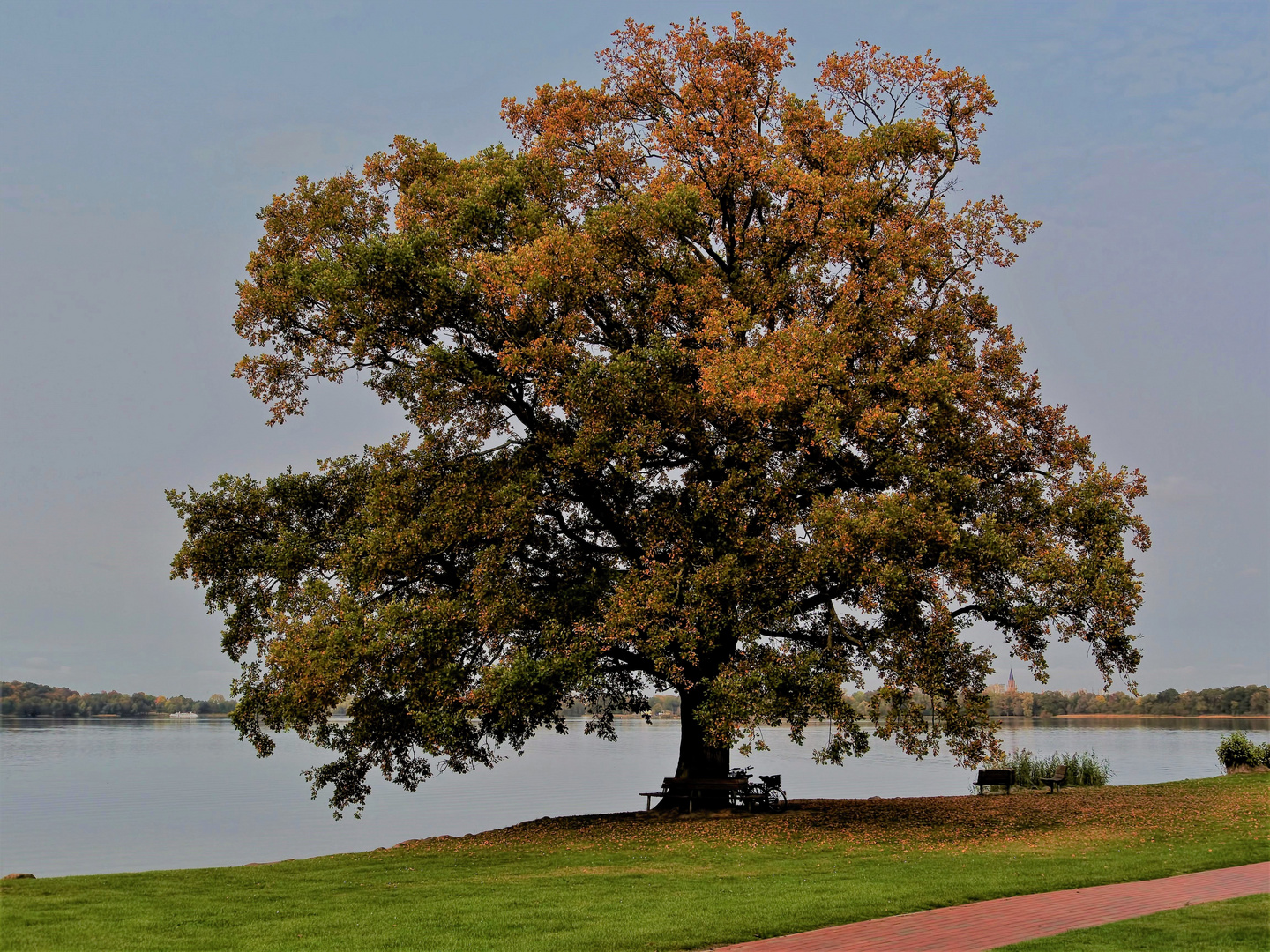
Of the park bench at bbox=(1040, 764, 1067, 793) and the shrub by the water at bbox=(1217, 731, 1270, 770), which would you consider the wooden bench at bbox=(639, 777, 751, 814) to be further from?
the shrub by the water at bbox=(1217, 731, 1270, 770)

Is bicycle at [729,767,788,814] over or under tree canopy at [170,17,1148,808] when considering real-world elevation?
under

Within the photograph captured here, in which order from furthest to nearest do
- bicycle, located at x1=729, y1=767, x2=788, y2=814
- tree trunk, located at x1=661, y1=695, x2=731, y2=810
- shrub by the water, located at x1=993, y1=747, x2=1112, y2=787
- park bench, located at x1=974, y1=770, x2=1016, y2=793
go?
shrub by the water, located at x1=993, y1=747, x2=1112, y2=787 < park bench, located at x1=974, y1=770, x2=1016, y2=793 < tree trunk, located at x1=661, y1=695, x2=731, y2=810 < bicycle, located at x1=729, y1=767, x2=788, y2=814

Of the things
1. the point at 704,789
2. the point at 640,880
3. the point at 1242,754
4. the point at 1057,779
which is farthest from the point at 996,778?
the point at 640,880

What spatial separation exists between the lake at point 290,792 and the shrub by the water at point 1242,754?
3.33 meters

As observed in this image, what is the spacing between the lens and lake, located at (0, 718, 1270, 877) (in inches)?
1022

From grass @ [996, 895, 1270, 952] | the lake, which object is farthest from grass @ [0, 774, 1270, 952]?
the lake

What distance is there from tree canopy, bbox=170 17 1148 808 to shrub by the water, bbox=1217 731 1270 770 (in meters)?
13.1

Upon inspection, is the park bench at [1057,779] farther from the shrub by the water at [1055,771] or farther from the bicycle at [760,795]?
the bicycle at [760,795]

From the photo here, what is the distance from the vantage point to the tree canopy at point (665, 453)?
18.7m

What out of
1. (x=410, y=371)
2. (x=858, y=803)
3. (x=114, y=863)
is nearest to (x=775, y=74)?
(x=410, y=371)

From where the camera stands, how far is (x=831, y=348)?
1959 cm

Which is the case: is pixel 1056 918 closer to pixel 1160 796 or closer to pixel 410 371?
pixel 1160 796

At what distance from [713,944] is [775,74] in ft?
62.7

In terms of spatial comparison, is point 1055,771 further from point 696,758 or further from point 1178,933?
point 1178,933
